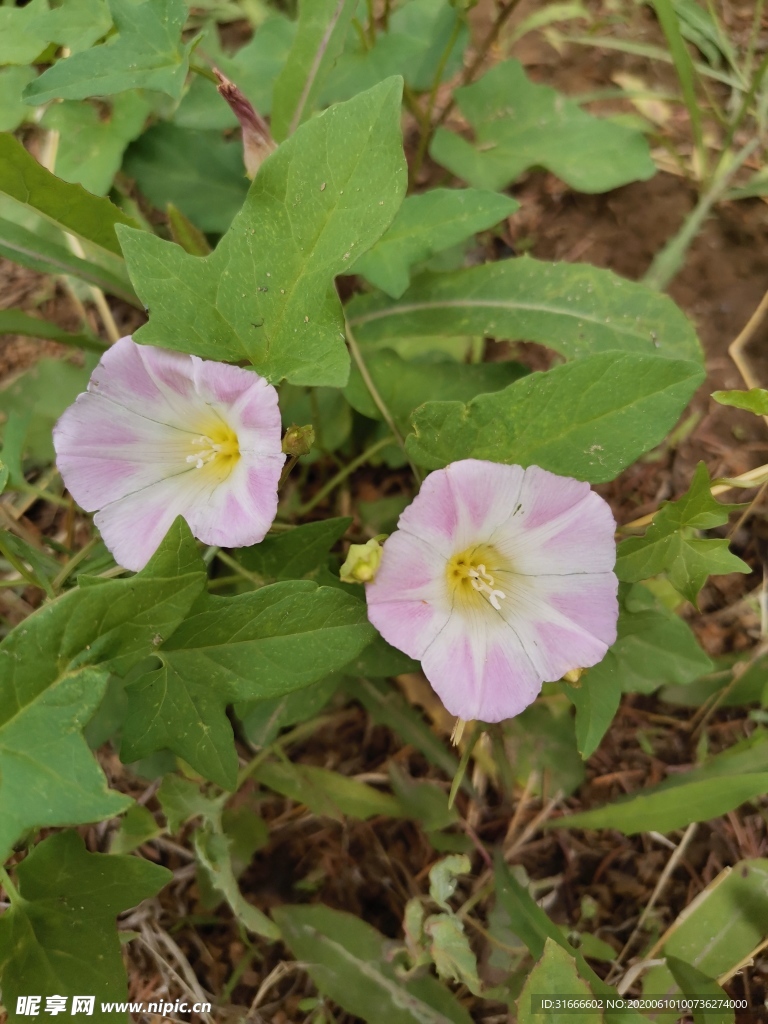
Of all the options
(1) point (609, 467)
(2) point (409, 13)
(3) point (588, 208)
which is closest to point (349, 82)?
(2) point (409, 13)

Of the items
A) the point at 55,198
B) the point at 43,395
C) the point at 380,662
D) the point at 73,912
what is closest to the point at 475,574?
the point at 380,662

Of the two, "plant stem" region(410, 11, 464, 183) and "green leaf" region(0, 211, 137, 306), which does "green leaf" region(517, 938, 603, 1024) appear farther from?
"plant stem" region(410, 11, 464, 183)

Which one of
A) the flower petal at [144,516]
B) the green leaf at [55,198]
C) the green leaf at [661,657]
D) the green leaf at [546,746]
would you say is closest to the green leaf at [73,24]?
the green leaf at [55,198]

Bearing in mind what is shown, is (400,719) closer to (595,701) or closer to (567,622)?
(595,701)

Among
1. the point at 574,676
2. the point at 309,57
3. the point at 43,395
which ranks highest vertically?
the point at 309,57

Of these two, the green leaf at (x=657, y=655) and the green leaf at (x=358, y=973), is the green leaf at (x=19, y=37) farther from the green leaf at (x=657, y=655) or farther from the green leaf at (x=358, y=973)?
the green leaf at (x=358, y=973)

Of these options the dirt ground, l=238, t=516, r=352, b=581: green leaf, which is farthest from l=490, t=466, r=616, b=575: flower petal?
the dirt ground

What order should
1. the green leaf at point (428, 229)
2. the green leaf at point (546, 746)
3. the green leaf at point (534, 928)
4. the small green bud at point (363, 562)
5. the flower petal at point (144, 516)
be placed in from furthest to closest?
the green leaf at point (546, 746), the green leaf at point (428, 229), the green leaf at point (534, 928), the flower petal at point (144, 516), the small green bud at point (363, 562)
